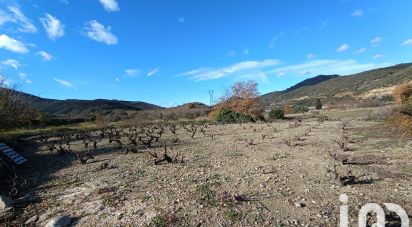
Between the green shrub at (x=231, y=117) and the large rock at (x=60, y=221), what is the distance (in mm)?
30343

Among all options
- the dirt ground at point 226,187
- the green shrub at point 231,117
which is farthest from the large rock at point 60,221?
the green shrub at point 231,117

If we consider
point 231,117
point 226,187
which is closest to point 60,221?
point 226,187

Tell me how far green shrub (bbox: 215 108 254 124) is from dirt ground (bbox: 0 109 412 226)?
76.4ft

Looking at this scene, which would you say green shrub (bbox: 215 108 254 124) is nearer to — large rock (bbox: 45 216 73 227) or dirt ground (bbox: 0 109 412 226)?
dirt ground (bbox: 0 109 412 226)

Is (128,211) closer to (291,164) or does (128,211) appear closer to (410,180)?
(291,164)

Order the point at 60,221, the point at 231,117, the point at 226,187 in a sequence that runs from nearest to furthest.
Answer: the point at 60,221
the point at 226,187
the point at 231,117

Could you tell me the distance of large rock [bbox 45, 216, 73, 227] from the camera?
668cm

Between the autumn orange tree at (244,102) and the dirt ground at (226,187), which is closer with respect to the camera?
the dirt ground at (226,187)

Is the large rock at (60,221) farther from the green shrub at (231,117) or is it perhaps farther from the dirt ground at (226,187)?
the green shrub at (231,117)

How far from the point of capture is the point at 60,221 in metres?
6.79

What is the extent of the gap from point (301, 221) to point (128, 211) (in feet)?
11.8

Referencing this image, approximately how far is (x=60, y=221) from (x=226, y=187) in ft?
12.7

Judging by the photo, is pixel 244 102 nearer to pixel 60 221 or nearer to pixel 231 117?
pixel 231 117

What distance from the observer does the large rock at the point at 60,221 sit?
6.68m
